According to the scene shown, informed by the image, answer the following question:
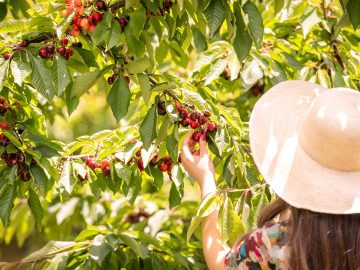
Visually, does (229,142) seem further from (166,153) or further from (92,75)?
(92,75)

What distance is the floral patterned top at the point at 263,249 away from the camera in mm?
1961

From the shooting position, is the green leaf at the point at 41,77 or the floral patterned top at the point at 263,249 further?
the green leaf at the point at 41,77

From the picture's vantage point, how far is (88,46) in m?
2.80

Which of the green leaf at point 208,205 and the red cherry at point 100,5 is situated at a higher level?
the red cherry at point 100,5

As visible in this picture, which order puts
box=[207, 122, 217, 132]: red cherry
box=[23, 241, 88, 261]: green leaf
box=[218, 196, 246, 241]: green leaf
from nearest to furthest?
box=[218, 196, 246, 241]: green leaf → box=[207, 122, 217, 132]: red cherry → box=[23, 241, 88, 261]: green leaf

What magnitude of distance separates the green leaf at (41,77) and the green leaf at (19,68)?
0.08 ft

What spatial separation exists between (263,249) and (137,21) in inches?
34.5

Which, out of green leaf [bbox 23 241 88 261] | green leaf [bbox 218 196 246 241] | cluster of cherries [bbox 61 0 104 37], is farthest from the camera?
green leaf [bbox 23 241 88 261]

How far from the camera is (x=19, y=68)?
2.52 m

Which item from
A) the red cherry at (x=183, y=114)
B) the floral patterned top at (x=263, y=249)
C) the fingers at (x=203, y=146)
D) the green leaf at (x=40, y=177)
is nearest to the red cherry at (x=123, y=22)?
the red cherry at (x=183, y=114)

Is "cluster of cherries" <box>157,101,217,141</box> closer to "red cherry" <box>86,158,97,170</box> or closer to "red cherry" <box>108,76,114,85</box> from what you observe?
"red cherry" <box>108,76,114,85</box>

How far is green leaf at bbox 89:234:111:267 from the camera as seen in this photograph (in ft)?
9.78

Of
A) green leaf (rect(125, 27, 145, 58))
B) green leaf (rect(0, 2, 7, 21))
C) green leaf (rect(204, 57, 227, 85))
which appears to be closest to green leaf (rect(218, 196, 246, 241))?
green leaf (rect(125, 27, 145, 58))

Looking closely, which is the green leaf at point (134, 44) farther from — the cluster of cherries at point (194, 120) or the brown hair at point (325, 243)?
the brown hair at point (325, 243)
